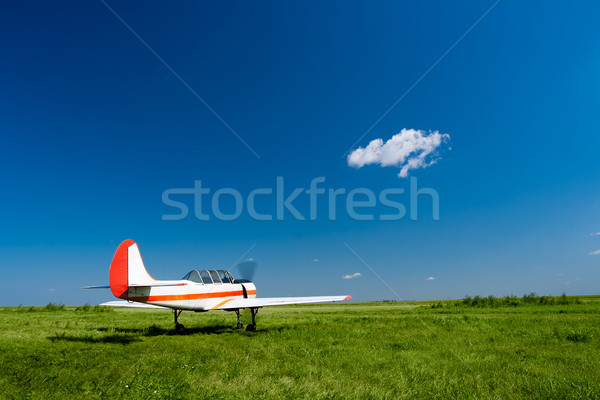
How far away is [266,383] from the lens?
19.6ft

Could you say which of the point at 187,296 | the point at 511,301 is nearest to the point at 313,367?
the point at 187,296

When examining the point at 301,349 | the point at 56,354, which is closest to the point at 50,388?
the point at 56,354

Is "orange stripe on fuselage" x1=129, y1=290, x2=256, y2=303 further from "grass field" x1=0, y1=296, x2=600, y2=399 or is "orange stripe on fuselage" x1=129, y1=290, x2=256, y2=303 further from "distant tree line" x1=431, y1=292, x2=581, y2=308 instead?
"distant tree line" x1=431, y1=292, x2=581, y2=308

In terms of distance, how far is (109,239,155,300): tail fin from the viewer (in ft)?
42.6

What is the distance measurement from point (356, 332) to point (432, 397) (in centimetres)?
776

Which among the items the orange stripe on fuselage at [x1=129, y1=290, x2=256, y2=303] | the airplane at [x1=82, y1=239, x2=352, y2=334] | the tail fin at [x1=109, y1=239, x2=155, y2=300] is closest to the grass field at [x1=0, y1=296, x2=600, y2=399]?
the tail fin at [x1=109, y1=239, x2=155, y2=300]

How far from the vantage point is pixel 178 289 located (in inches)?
579

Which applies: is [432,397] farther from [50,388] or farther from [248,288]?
[248,288]

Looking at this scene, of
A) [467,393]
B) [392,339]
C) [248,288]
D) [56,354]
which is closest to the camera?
[467,393]

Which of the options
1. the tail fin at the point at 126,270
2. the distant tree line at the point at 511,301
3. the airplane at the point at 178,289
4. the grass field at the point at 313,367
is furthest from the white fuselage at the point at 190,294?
the distant tree line at the point at 511,301

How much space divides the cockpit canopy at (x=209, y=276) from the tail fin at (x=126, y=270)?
6.38ft

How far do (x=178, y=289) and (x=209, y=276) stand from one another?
201cm

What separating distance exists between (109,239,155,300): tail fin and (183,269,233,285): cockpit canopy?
1.95 metres

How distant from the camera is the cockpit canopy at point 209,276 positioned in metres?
15.9
